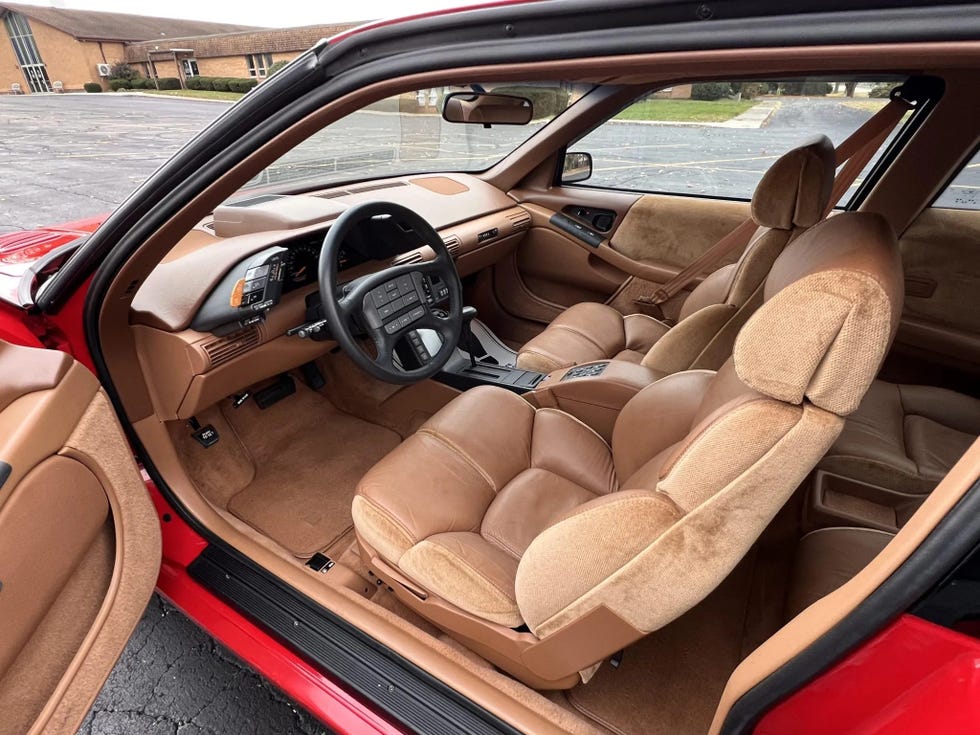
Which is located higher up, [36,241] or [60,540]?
[36,241]

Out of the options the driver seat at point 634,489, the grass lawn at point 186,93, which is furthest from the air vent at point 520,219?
the grass lawn at point 186,93

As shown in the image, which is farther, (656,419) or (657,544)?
(656,419)

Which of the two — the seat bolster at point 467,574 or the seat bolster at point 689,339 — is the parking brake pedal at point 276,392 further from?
the seat bolster at point 689,339

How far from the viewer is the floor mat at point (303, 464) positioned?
6.03 ft

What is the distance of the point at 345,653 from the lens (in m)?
1.23

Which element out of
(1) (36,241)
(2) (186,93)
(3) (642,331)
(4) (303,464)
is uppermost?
(1) (36,241)

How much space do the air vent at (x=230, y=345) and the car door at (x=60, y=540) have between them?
0.38 metres

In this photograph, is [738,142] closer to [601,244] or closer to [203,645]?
[601,244]

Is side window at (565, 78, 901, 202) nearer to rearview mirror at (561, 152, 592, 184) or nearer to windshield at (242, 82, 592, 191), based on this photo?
rearview mirror at (561, 152, 592, 184)

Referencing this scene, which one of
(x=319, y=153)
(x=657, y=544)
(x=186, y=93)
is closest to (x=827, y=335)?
(x=657, y=544)

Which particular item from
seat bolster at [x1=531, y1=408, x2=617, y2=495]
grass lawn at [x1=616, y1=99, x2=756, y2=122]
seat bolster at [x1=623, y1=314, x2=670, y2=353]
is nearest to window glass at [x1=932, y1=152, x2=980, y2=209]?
grass lawn at [x1=616, y1=99, x2=756, y2=122]

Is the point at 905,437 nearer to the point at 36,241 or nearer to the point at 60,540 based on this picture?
the point at 60,540

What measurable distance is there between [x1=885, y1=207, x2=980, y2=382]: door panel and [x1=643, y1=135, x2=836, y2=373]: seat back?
78cm

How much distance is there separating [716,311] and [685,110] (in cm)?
125
